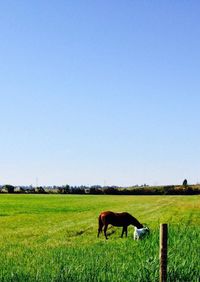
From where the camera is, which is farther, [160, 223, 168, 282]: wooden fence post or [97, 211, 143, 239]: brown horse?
[97, 211, 143, 239]: brown horse

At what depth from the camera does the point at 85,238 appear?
23891 millimetres

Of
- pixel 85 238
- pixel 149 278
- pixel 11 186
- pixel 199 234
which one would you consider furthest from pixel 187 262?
pixel 11 186

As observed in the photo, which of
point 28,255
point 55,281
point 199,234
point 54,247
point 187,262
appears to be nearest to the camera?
point 55,281

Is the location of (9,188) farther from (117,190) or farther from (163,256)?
(163,256)

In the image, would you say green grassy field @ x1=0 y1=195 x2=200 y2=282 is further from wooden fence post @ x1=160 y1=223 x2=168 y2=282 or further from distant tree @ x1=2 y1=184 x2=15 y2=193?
distant tree @ x1=2 y1=184 x2=15 y2=193

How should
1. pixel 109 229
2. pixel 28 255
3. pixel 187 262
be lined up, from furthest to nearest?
pixel 109 229 < pixel 28 255 < pixel 187 262

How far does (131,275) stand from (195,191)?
114m

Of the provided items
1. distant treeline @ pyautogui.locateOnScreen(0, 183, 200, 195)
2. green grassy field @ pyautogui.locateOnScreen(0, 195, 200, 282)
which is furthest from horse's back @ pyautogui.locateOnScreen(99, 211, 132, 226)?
distant treeline @ pyautogui.locateOnScreen(0, 183, 200, 195)

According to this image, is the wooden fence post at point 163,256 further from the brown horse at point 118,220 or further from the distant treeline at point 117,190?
the distant treeline at point 117,190

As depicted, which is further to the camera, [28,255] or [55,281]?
[28,255]

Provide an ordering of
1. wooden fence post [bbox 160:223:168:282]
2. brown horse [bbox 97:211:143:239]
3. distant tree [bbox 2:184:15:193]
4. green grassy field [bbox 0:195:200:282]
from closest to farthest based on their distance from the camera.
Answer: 1. wooden fence post [bbox 160:223:168:282]
2. green grassy field [bbox 0:195:200:282]
3. brown horse [bbox 97:211:143:239]
4. distant tree [bbox 2:184:15:193]

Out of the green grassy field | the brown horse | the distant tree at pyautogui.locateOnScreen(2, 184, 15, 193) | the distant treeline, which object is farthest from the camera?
the distant tree at pyautogui.locateOnScreen(2, 184, 15, 193)

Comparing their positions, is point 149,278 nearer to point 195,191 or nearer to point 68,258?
point 68,258

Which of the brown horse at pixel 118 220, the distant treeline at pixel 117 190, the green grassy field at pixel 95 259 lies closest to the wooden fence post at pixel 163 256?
the green grassy field at pixel 95 259
